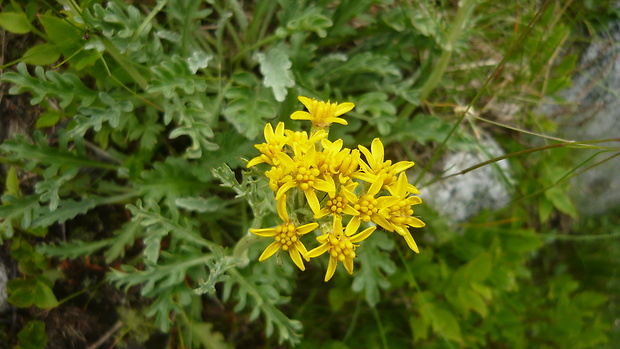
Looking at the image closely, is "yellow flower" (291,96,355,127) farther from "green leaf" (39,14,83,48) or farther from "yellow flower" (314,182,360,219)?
"green leaf" (39,14,83,48)

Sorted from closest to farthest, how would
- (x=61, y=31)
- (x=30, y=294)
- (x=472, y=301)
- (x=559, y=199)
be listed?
(x=61, y=31) < (x=30, y=294) < (x=472, y=301) < (x=559, y=199)

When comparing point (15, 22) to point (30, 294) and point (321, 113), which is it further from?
point (321, 113)

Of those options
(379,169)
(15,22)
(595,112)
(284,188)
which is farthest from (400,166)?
(595,112)

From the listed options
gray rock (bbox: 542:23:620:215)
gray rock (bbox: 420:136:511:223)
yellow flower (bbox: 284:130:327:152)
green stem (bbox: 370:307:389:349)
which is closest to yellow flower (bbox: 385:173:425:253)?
yellow flower (bbox: 284:130:327:152)

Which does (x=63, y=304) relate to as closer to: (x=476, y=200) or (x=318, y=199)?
(x=318, y=199)

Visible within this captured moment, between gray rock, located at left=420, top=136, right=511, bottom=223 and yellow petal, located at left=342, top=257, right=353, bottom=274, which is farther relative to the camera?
gray rock, located at left=420, top=136, right=511, bottom=223
